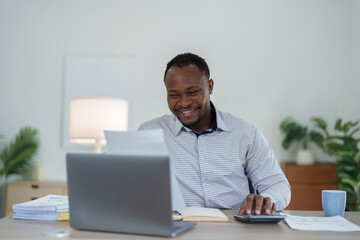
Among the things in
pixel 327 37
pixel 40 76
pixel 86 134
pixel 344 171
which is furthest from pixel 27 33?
pixel 344 171

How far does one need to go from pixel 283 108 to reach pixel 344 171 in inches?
40.5

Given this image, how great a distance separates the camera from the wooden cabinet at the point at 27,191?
170 inches

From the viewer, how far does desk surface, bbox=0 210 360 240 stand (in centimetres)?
120

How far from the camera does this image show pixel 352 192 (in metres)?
3.80

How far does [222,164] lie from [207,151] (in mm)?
94

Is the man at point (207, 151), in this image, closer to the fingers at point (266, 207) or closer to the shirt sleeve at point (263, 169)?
the shirt sleeve at point (263, 169)

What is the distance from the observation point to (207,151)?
2.02 meters

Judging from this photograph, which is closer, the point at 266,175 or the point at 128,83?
the point at 266,175

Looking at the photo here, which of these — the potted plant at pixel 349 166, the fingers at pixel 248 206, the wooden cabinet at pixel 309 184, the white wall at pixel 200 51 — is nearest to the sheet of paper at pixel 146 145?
the fingers at pixel 248 206

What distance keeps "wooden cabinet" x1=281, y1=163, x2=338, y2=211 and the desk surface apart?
2875 millimetres

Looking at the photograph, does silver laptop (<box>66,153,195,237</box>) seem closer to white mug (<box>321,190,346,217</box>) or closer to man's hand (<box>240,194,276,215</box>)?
man's hand (<box>240,194,276,215</box>)

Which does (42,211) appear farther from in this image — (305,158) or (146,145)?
(305,158)

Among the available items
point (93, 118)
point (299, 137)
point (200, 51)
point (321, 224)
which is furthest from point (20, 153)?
point (321, 224)

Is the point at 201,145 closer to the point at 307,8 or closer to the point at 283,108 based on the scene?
the point at 283,108
